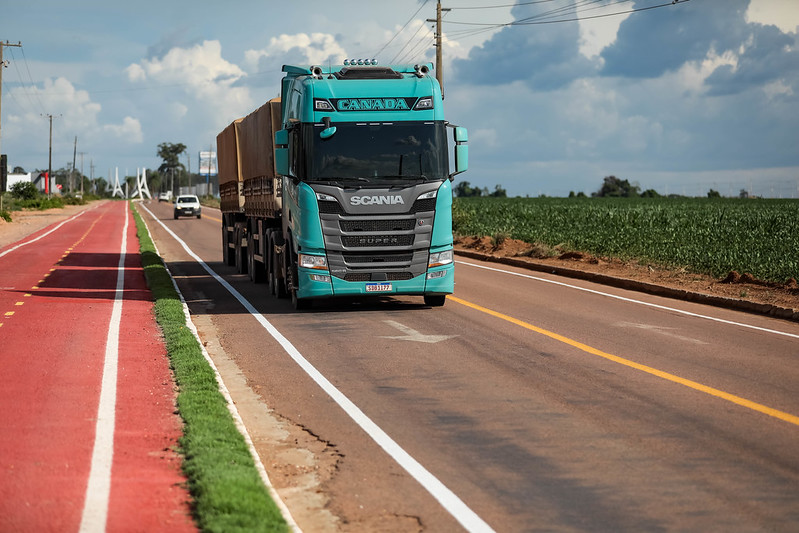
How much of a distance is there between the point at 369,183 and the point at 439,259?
5.61 feet

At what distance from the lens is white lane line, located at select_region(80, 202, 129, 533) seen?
5.77 meters

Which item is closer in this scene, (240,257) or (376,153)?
(376,153)

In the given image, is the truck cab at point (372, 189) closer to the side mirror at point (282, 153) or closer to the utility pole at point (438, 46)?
the side mirror at point (282, 153)

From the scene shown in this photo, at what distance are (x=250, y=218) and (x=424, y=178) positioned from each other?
875cm

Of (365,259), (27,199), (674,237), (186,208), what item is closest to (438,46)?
(674,237)

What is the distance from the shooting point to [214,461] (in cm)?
680

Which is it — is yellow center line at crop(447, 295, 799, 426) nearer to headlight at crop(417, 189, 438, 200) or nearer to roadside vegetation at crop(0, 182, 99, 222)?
headlight at crop(417, 189, 438, 200)

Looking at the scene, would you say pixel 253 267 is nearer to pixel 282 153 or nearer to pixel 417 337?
pixel 282 153

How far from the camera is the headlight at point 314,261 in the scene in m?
16.1

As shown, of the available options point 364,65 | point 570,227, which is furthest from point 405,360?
point 570,227

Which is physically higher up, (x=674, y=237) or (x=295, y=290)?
(x=674, y=237)

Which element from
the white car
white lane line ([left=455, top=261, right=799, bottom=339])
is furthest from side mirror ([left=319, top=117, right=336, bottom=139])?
the white car

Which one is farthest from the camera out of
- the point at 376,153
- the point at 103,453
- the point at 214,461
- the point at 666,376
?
the point at 376,153

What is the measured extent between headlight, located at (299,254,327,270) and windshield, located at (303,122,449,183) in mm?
1254
